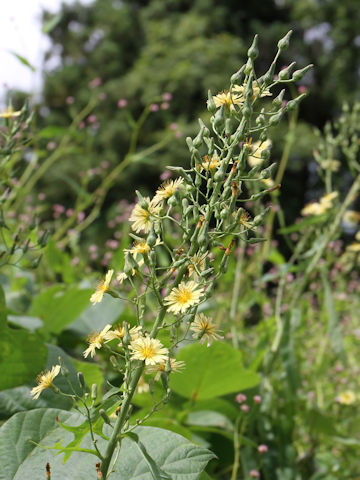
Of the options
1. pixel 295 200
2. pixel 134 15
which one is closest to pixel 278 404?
pixel 295 200

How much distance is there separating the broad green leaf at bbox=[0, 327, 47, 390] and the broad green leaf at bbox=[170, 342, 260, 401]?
0.33 m

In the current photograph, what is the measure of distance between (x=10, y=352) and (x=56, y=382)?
10cm

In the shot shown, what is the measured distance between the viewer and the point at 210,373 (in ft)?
4.13

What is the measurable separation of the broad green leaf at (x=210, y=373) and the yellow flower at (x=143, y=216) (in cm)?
59

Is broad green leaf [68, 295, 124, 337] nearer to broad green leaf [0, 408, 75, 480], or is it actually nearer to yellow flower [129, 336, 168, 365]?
broad green leaf [0, 408, 75, 480]

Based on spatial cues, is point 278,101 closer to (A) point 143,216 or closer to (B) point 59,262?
(A) point 143,216

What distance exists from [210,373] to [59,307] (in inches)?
16.9

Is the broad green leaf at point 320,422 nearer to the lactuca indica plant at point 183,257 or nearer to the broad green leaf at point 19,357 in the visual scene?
the broad green leaf at point 19,357

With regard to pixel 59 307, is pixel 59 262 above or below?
above

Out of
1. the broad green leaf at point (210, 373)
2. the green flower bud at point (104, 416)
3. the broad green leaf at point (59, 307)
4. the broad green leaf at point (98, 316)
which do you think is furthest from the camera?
the broad green leaf at point (98, 316)

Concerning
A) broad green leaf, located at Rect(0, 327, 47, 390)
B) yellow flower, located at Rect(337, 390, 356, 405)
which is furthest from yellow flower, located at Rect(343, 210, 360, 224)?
broad green leaf, located at Rect(0, 327, 47, 390)

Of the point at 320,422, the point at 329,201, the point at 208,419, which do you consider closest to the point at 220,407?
the point at 208,419

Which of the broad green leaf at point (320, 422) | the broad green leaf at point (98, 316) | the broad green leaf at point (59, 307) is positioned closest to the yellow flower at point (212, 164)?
the broad green leaf at point (59, 307)

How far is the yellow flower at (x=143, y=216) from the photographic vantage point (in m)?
0.66
